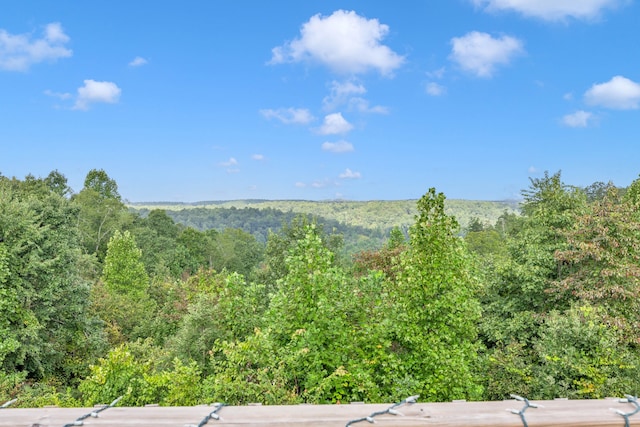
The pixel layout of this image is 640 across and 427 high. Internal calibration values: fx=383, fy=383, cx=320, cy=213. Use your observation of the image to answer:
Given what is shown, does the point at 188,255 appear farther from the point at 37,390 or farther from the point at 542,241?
the point at 542,241

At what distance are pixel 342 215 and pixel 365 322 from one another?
164m

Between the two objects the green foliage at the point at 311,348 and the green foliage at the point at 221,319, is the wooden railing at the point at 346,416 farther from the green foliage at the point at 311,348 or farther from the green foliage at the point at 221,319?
the green foliage at the point at 221,319

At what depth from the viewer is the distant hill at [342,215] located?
125250mm

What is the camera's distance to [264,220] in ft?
450

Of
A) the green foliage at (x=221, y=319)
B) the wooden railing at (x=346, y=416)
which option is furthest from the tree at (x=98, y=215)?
the wooden railing at (x=346, y=416)

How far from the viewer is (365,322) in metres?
6.75

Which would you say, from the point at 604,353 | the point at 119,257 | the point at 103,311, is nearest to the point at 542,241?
the point at 604,353

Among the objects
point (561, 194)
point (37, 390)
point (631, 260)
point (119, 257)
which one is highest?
point (561, 194)

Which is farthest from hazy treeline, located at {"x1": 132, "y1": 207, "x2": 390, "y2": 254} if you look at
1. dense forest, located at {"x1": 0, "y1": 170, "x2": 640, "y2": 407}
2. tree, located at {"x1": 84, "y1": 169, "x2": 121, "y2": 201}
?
dense forest, located at {"x1": 0, "y1": 170, "x2": 640, "y2": 407}

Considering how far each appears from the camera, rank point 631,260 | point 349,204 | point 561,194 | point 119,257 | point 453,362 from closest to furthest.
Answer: point 453,362
point 631,260
point 561,194
point 119,257
point 349,204

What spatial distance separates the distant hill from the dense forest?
91275mm

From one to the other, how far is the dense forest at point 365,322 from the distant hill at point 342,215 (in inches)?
3594

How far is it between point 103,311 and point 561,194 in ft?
69.5

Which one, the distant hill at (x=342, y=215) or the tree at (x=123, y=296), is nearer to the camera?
the tree at (x=123, y=296)
